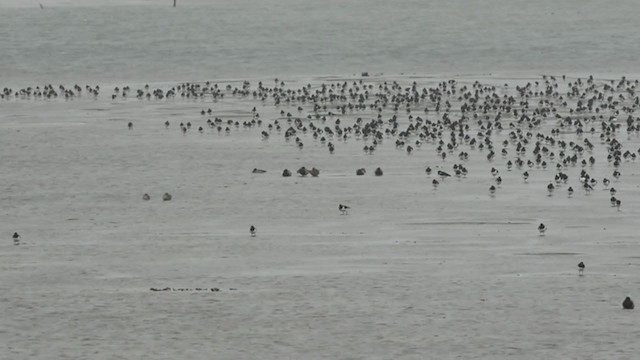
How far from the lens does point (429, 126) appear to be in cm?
4625

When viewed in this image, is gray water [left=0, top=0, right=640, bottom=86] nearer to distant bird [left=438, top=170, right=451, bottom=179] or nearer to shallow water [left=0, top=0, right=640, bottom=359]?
shallow water [left=0, top=0, right=640, bottom=359]

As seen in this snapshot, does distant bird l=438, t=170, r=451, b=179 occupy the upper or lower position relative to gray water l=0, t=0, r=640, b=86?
lower

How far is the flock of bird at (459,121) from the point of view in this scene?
38062 millimetres

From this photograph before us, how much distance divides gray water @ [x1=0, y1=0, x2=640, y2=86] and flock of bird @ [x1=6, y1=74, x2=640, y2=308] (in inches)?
515

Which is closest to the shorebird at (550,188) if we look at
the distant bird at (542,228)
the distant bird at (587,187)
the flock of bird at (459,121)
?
the flock of bird at (459,121)

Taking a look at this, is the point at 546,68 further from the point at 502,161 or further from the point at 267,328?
the point at 267,328

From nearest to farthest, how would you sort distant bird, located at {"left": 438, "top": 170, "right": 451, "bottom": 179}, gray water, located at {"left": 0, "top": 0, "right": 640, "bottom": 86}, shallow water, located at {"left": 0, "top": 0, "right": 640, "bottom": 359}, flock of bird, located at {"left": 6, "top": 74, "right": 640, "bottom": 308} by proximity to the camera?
shallow water, located at {"left": 0, "top": 0, "right": 640, "bottom": 359} → distant bird, located at {"left": 438, "top": 170, "right": 451, "bottom": 179} → flock of bird, located at {"left": 6, "top": 74, "right": 640, "bottom": 308} → gray water, located at {"left": 0, "top": 0, "right": 640, "bottom": 86}

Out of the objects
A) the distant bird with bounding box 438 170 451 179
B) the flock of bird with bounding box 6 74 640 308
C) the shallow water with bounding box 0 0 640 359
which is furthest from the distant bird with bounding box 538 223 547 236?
the distant bird with bounding box 438 170 451 179

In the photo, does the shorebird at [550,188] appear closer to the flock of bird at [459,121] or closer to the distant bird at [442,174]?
the flock of bird at [459,121]

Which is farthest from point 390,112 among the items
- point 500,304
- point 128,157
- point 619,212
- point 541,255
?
point 500,304

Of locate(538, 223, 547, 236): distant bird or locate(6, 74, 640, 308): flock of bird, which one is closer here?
locate(538, 223, 547, 236): distant bird

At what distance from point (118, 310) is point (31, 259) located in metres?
4.48

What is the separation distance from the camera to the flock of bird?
38062 millimetres

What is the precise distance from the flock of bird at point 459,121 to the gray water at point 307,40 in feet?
42.9
